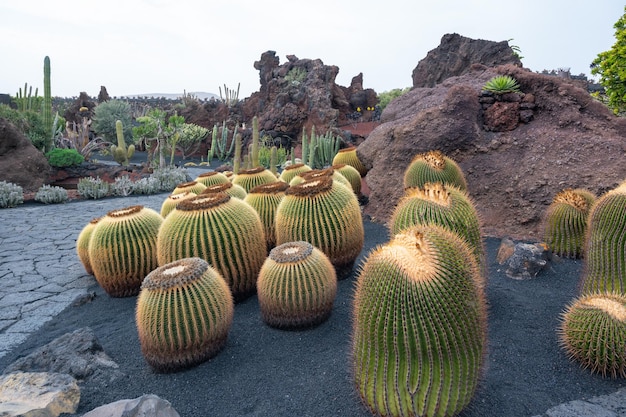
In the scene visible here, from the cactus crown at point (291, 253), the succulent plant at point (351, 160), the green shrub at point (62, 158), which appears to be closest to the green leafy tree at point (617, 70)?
the succulent plant at point (351, 160)

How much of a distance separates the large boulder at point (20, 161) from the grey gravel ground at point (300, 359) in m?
7.87

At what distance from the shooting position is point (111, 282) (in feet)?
14.2

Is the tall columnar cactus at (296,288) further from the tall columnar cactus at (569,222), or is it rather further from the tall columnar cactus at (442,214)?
the tall columnar cactus at (569,222)

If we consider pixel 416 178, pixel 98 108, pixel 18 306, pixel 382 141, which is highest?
pixel 98 108

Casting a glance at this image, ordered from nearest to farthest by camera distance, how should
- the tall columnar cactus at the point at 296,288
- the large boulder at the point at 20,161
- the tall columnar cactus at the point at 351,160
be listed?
1. the tall columnar cactus at the point at 296,288
2. the tall columnar cactus at the point at 351,160
3. the large boulder at the point at 20,161

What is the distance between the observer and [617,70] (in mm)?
11922

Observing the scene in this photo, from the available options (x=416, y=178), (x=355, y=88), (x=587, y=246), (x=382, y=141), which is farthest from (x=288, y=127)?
(x=587, y=246)

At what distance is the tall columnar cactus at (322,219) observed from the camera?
13.5 feet

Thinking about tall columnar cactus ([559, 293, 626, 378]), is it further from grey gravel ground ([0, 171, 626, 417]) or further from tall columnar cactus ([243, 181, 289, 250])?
tall columnar cactus ([243, 181, 289, 250])

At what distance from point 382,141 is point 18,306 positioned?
5836 millimetres

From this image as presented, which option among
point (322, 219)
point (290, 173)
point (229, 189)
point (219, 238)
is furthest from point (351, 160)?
point (219, 238)

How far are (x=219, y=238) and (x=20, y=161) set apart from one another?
432 inches

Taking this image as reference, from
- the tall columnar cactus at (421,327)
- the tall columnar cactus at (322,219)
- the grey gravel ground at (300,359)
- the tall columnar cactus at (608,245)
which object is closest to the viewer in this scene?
the tall columnar cactus at (421,327)

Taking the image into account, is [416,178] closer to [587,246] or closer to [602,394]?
[587,246]
